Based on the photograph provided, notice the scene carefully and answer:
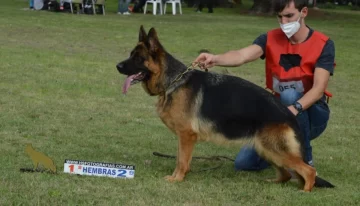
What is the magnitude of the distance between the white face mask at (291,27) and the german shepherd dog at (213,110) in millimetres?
650

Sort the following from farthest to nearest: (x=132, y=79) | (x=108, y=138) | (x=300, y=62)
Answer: (x=108, y=138) → (x=300, y=62) → (x=132, y=79)

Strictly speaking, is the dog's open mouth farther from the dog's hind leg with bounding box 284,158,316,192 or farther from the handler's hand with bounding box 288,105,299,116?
the dog's hind leg with bounding box 284,158,316,192

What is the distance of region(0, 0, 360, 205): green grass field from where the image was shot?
5469 millimetres

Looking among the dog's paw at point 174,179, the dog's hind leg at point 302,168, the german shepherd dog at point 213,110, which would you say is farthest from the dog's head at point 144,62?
the dog's hind leg at point 302,168

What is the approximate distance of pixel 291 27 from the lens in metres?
6.09

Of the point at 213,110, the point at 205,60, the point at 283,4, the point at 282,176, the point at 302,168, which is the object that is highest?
the point at 283,4

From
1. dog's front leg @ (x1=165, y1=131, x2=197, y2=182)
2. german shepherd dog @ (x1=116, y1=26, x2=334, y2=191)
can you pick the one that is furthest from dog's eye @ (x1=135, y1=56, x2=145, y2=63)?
dog's front leg @ (x1=165, y1=131, x2=197, y2=182)

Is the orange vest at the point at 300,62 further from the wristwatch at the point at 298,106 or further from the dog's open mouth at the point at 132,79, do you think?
the dog's open mouth at the point at 132,79

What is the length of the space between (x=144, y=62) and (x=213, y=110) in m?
0.75

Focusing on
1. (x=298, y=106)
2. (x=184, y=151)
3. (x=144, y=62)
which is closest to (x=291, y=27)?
(x=298, y=106)

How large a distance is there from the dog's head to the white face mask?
3.87 feet

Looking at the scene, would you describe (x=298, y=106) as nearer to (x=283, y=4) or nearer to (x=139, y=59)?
(x=283, y=4)

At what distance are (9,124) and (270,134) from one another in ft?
12.1

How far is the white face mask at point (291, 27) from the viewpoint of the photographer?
6086mm
